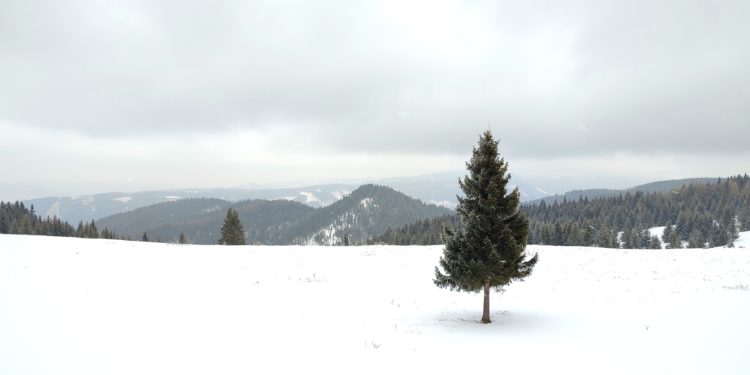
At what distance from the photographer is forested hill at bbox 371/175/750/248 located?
103m

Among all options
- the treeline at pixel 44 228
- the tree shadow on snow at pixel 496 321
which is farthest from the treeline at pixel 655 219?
the treeline at pixel 44 228

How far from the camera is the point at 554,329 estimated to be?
12.6 meters

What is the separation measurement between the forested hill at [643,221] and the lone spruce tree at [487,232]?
3502 inches

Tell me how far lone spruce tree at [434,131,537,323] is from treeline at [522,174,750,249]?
88.7 m

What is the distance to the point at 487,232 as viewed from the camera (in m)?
Answer: 12.9

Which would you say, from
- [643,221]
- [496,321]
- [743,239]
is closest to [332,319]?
[496,321]

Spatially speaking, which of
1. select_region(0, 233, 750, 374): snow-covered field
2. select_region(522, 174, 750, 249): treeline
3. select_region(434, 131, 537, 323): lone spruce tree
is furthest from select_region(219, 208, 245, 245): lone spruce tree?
select_region(522, 174, 750, 249): treeline

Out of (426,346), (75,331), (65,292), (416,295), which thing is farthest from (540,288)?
(65,292)

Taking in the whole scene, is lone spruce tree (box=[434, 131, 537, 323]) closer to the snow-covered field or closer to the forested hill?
the snow-covered field

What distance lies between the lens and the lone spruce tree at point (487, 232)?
499 inches

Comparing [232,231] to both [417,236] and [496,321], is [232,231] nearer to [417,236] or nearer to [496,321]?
[496,321]

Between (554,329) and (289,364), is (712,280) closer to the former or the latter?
(554,329)

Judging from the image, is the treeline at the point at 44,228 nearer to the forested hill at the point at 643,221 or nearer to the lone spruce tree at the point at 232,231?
the lone spruce tree at the point at 232,231

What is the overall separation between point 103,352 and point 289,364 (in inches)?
174
